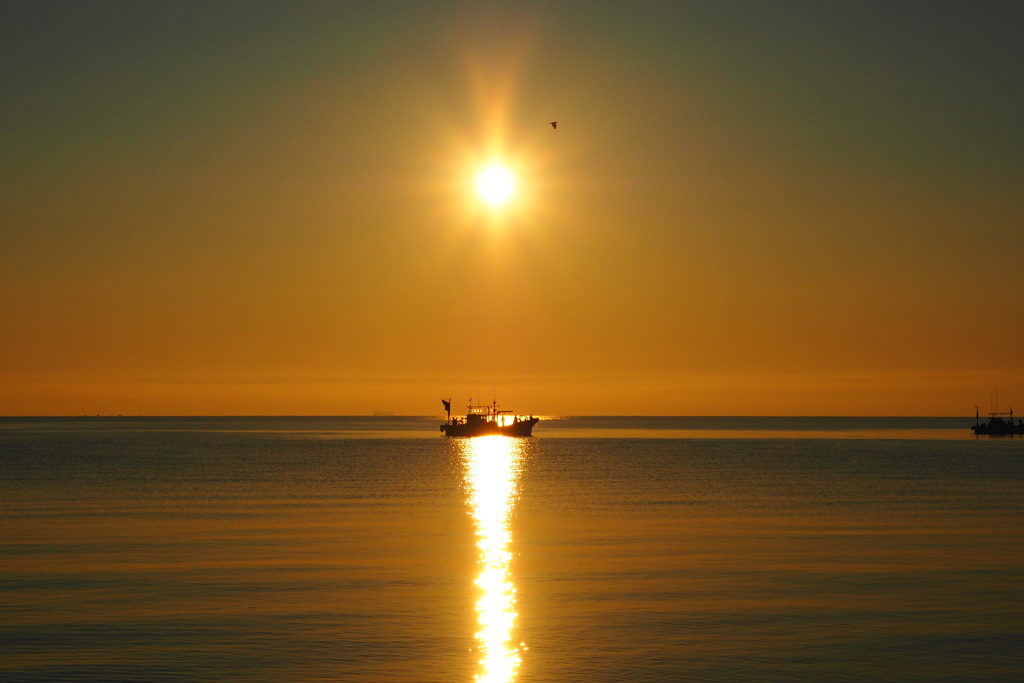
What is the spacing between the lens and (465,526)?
5791 centimetres

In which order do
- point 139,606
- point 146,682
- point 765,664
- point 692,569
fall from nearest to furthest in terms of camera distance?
point 146,682 → point 765,664 → point 139,606 → point 692,569

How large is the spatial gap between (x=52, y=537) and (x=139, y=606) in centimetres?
1956

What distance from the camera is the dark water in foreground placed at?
26984 mm

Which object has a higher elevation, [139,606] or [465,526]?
[465,526]

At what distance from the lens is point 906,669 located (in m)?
26.4

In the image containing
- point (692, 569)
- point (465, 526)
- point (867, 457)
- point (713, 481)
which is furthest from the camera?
point (867, 457)

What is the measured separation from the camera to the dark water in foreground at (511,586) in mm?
26984

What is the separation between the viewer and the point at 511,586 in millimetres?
37562

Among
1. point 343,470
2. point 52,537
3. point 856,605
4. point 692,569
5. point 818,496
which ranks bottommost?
point 856,605

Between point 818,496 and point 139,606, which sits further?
point 818,496

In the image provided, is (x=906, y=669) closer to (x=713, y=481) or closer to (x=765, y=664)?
(x=765, y=664)

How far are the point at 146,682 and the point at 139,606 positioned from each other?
29.9 ft

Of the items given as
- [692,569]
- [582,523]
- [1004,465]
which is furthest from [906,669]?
[1004,465]

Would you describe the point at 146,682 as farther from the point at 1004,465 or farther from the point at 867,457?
the point at 867,457
